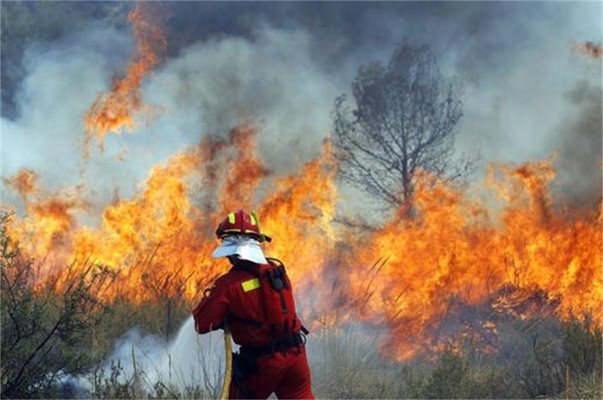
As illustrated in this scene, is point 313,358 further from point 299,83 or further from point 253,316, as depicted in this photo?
point 299,83

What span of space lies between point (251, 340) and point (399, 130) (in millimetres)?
10674

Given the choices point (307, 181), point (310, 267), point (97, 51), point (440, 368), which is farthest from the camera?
point (97, 51)

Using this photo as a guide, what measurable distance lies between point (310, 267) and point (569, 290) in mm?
4271

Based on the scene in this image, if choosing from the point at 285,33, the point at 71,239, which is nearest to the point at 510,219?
the point at 285,33

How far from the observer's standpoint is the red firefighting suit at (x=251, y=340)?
5176 mm

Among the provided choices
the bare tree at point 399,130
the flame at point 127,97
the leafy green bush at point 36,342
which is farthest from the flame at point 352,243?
the leafy green bush at point 36,342

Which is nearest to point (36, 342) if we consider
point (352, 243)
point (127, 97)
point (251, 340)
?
point (251, 340)

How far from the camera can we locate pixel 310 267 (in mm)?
13148

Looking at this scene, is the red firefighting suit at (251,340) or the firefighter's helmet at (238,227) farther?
the firefighter's helmet at (238,227)

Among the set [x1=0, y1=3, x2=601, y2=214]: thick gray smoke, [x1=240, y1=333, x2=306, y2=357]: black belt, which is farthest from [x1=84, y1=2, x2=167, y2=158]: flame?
[x1=240, y1=333, x2=306, y2=357]: black belt

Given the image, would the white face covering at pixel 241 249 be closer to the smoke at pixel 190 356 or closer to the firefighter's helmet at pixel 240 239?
the firefighter's helmet at pixel 240 239

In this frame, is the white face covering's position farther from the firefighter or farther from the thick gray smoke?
the thick gray smoke

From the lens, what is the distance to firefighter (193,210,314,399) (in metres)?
Answer: 5.20

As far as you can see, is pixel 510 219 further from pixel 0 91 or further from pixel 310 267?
pixel 0 91
